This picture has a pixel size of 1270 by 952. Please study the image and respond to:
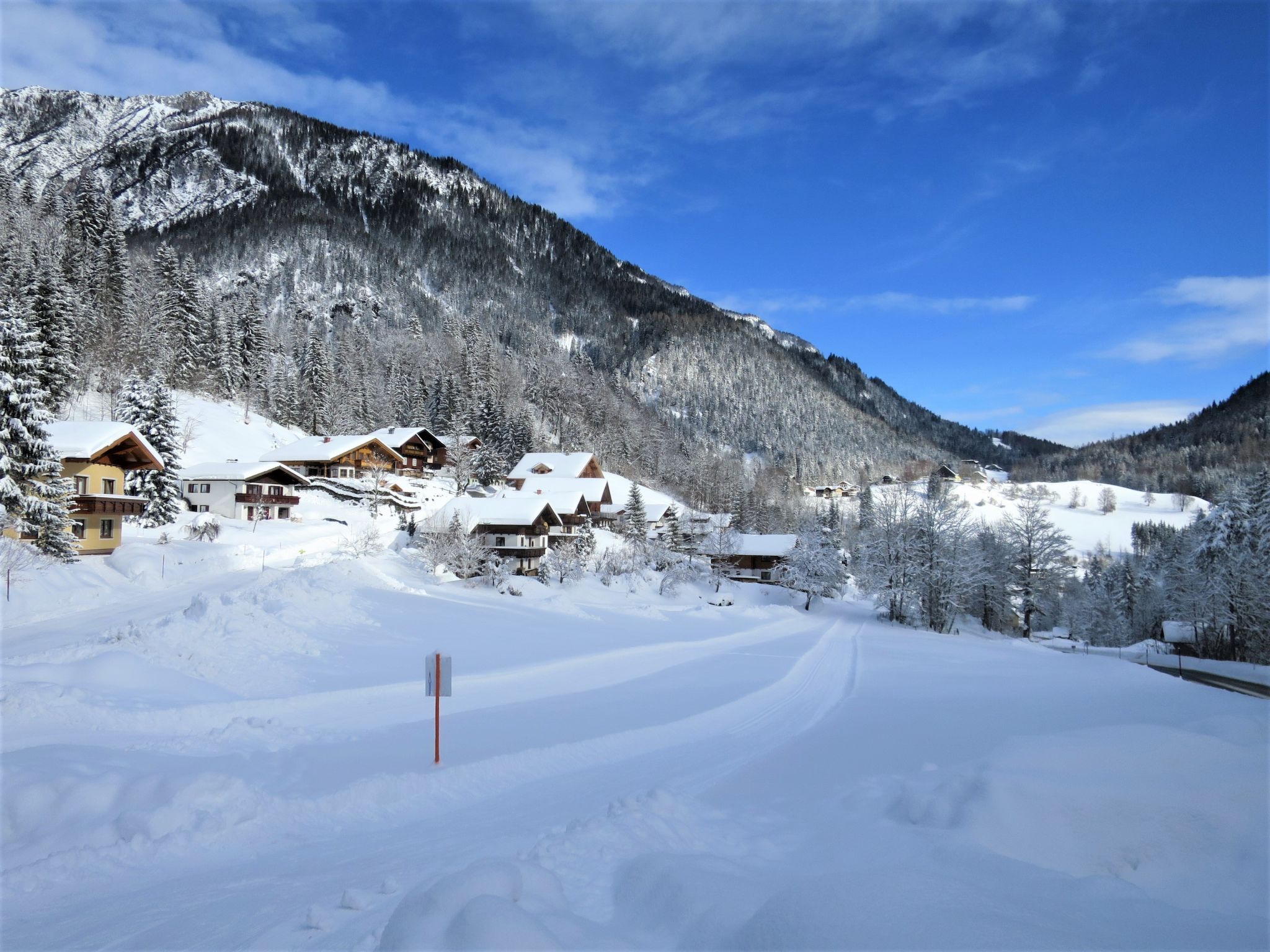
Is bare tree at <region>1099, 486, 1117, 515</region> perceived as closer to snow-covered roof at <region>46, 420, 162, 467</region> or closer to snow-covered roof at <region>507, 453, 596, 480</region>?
snow-covered roof at <region>507, 453, 596, 480</region>

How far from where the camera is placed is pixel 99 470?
3550cm

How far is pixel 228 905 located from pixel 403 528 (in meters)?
52.4

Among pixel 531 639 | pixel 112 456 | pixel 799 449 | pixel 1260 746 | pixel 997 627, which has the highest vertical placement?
pixel 799 449

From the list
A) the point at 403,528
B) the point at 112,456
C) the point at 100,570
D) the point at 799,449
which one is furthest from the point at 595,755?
the point at 799,449

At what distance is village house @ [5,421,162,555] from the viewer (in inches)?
1331

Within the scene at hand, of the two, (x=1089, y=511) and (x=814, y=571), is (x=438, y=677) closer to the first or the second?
(x=814, y=571)

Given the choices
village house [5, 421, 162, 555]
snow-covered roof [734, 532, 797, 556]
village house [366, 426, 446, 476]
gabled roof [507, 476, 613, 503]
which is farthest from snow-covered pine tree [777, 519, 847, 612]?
village house [5, 421, 162, 555]

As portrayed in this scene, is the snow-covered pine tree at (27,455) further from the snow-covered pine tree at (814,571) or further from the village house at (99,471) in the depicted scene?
the snow-covered pine tree at (814,571)

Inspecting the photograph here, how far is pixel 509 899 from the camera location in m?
4.55

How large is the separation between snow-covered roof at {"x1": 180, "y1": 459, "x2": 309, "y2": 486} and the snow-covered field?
38109 millimetres

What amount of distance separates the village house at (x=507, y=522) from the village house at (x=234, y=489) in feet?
51.4

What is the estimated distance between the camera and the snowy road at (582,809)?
479 cm

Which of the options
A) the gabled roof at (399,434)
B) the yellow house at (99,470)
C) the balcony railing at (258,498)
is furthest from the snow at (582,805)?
the gabled roof at (399,434)

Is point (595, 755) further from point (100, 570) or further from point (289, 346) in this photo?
point (289, 346)
